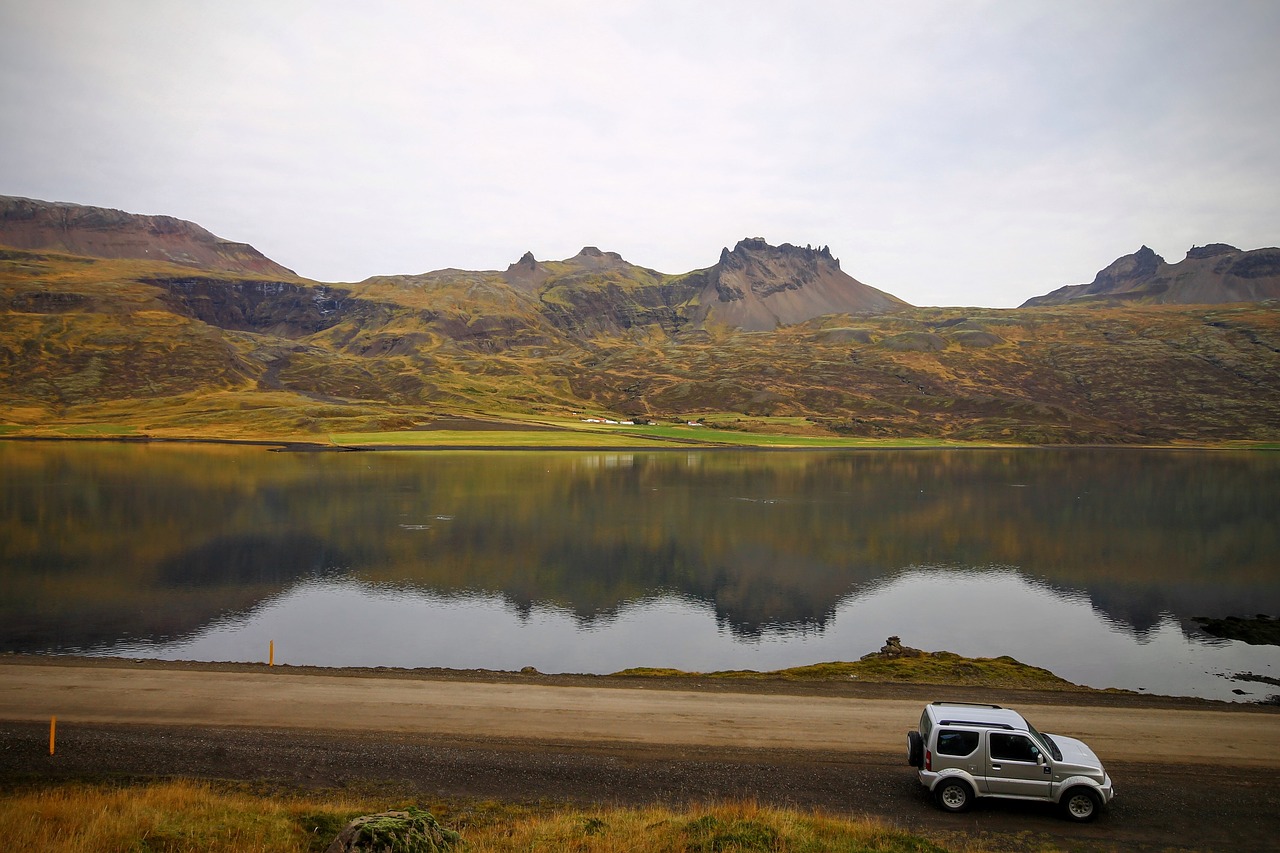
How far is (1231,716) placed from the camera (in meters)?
28.9

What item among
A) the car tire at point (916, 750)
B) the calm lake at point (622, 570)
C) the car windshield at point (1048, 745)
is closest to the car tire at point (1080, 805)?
the car windshield at point (1048, 745)

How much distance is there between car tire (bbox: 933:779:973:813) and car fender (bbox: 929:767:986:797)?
0.40 feet

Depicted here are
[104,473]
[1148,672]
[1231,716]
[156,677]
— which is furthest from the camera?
[104,473]

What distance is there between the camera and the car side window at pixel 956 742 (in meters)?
20.3

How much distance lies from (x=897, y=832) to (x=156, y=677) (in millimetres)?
29750

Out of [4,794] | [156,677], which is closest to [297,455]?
[156,677]

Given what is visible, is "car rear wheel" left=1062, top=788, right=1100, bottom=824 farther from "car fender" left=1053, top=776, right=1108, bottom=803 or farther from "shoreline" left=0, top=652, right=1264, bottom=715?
"shoreline" left=0, top=652, right=1264, bottom=715

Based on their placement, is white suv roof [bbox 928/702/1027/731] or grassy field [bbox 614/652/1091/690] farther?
grassy field [bbox 614/652/1091/690]

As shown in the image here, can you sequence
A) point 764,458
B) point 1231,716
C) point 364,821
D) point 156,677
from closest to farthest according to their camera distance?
point 364,821 → point 1231,716 → point 156,677 → point 764,458

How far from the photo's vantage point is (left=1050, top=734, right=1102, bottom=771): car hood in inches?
793

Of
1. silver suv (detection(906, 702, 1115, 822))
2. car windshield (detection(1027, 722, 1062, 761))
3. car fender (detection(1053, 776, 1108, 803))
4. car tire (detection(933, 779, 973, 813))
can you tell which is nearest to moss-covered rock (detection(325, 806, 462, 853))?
silver suv (detection(906, 702, 1115, 822))

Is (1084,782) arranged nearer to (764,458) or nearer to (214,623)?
(214,623)

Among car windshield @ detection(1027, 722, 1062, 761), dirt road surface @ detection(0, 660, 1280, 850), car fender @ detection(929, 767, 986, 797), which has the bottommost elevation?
dirt road surface @ detection(0, 660, 1280, 850)

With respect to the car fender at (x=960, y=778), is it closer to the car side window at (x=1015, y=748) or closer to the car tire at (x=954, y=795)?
the car tire at (x=954, y=795)
